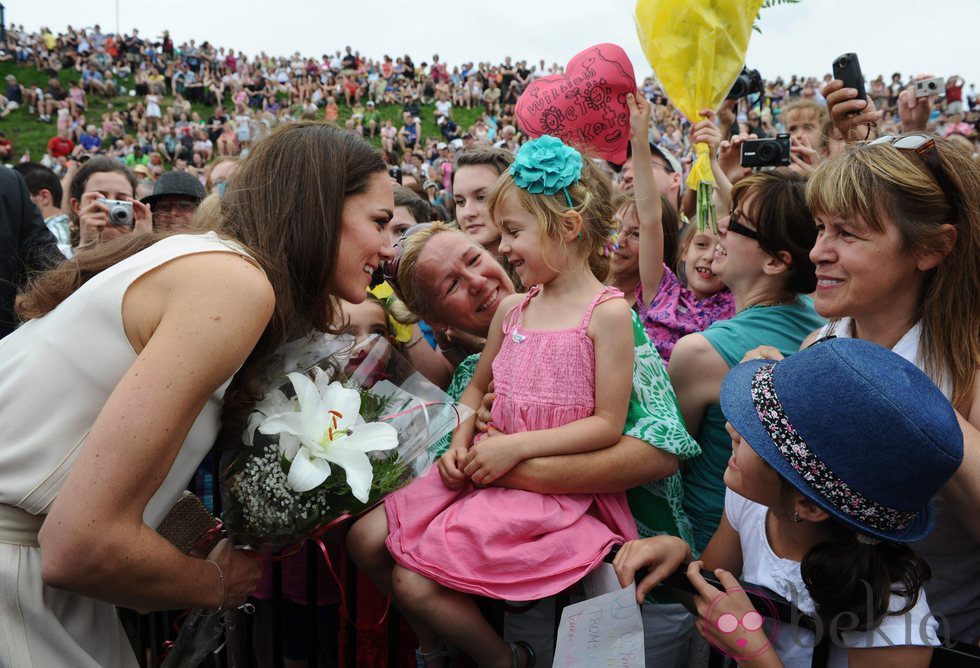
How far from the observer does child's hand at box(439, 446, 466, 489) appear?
6.96ft

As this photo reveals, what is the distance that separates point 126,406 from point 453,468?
100 centimetres

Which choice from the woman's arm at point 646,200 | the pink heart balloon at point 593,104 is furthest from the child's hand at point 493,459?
the pink heart balloon at point 593,104

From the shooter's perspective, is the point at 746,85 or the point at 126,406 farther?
the point at 746,85

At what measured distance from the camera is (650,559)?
5.85ft

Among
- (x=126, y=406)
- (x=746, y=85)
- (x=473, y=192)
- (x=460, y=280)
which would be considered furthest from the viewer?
(x=473, y=192)

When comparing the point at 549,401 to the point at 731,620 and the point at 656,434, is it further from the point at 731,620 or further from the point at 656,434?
the point at 731,620

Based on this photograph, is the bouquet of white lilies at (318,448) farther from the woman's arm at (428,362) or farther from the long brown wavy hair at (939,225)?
the long brown wavy hair at (939,225)

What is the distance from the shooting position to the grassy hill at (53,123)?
25719mm

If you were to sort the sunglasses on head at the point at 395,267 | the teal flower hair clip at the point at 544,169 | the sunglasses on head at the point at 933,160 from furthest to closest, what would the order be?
the sunglasses on head at the point at 395,267
the teal flower hair clip at the point at 544,169
the sunglasses on head at the point at 933,160

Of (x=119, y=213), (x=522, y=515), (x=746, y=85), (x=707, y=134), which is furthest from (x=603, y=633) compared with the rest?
(x=119, y=213)

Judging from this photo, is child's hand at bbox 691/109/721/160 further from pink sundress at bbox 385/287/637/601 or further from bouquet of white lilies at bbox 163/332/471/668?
bouquet of white lilies at bbox 163/332/471/668

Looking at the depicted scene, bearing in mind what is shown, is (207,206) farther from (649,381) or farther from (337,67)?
(337,67)

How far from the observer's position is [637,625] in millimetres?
1676

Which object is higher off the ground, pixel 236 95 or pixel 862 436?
pixel 862 436
